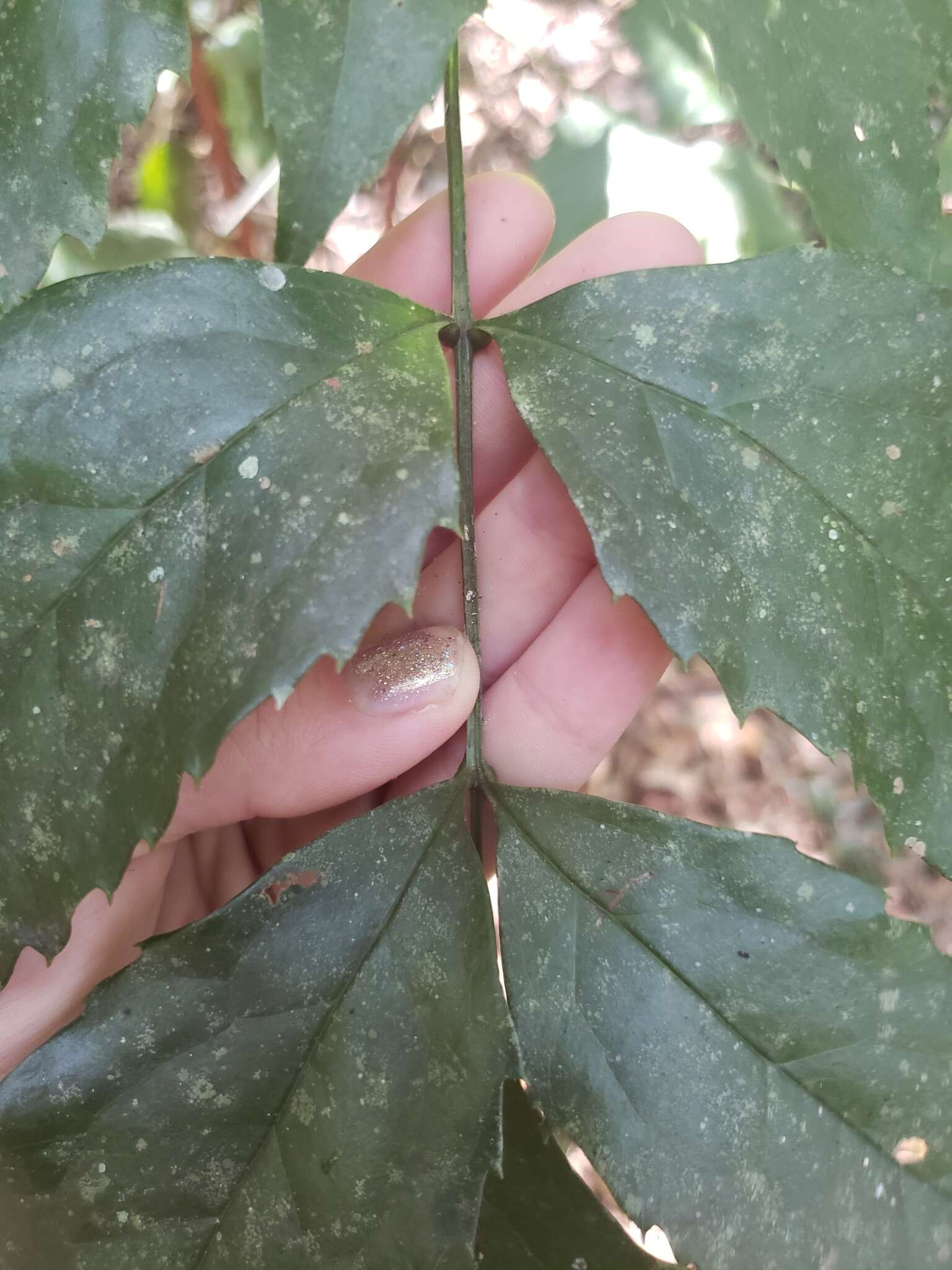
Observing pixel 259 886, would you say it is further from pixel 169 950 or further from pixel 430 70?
pixel 430 70

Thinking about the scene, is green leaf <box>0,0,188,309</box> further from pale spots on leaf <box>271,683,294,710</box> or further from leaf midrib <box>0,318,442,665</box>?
pale spots on leaf <box>271,683,294,710</box>

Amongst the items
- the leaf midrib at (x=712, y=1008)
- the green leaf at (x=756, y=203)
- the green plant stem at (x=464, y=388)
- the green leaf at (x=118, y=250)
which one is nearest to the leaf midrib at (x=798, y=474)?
the green plant stem at (x=464, y=388)

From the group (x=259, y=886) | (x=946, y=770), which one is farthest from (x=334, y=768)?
(x=946, y=770)

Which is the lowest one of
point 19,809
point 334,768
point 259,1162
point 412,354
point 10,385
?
point 259,1162

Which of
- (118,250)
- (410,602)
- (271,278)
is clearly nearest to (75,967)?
(410,602)

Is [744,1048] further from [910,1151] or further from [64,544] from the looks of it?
[64,544]
